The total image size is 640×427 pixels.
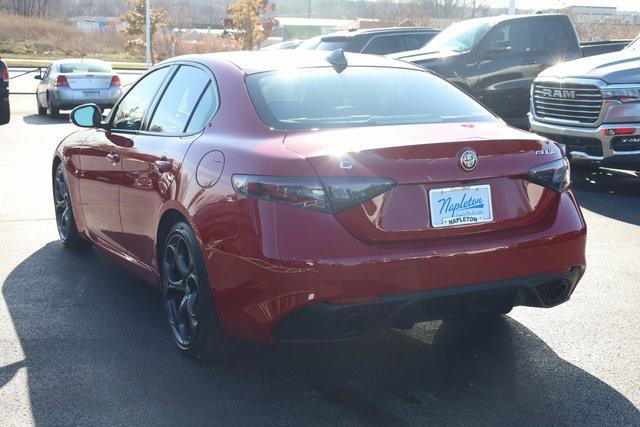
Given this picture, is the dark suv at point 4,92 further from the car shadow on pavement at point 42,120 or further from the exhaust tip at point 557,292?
the exhaust tip at point 557,292

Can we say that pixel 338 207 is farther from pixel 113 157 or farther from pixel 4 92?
pixel 4 92

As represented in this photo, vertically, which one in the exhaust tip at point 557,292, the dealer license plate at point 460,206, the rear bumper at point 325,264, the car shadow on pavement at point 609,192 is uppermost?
the dealer license plate at point 460,206

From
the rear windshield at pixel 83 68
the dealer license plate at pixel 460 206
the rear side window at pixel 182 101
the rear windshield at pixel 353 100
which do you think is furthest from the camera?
the rear windshield at pixel 83 68

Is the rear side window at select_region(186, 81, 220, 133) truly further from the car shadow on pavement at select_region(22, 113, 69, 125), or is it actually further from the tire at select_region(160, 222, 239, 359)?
the car shadow on pavement at select_region(22, 113, 69, 125)

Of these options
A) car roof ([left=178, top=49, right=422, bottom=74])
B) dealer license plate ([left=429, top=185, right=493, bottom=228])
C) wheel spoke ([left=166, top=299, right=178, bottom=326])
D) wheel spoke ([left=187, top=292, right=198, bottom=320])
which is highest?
car roof ([left=178, top=49, right=422, bottom=74])

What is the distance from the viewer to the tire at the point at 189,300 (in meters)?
3.95

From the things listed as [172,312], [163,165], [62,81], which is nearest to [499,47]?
[163,165]

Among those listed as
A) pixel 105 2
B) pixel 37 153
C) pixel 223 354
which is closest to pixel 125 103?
pixel 223 354

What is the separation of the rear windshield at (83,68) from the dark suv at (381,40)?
255 inches

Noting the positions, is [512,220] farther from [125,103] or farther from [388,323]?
[125,103]

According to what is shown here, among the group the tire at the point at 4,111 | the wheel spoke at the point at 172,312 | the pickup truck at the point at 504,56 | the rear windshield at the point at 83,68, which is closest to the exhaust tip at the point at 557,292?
the wheel spoke at the point at 172,312

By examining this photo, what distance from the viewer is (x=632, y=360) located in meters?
4.23

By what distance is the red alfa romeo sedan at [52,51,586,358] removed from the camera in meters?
3.46

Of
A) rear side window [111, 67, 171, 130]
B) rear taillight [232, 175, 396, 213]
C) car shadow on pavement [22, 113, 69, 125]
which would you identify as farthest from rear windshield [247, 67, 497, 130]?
car shadow on pavement [22, 113, 69, 125]
